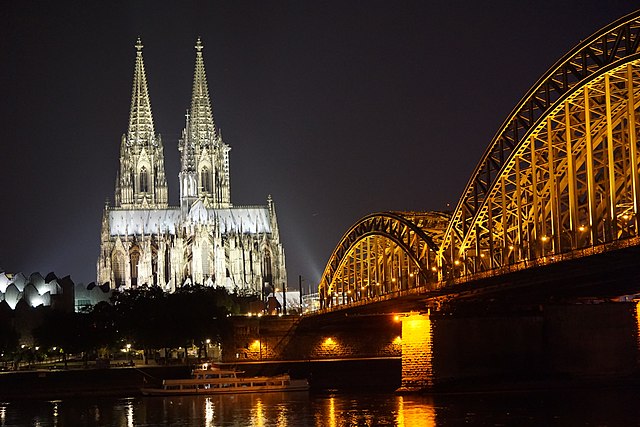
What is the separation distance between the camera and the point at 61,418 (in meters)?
82.4

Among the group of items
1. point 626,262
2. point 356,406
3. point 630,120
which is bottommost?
point 356,406

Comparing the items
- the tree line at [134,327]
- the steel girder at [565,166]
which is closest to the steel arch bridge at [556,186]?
the steel girder at [565,166]

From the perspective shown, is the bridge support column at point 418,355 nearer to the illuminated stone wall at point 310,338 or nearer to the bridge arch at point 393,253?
the bridge arch at point 393,253

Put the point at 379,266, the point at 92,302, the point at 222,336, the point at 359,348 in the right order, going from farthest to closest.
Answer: the point at 92,302 < the point at 222,336 < the point at 359,348 < the point at 379,266

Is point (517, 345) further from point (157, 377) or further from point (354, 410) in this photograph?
point (157, 377)

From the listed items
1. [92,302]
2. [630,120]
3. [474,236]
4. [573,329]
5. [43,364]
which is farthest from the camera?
[92,302]

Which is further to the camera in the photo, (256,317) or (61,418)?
(256,317)

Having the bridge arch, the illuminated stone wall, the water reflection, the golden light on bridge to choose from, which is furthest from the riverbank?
the water reflection

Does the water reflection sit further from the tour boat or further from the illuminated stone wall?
the illuminated stone wall

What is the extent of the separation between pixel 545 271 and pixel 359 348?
195 ft

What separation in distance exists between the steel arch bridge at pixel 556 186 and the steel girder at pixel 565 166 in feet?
0.22

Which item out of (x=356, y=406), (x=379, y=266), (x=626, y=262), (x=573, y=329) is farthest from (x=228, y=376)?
(x=626, y=262)

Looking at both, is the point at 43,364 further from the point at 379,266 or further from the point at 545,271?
the point at 545,271

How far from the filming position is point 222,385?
105562 mm
